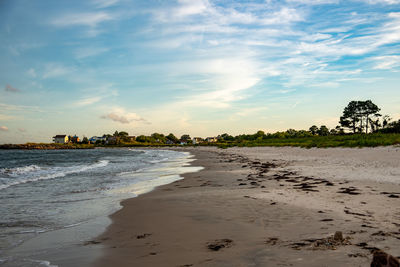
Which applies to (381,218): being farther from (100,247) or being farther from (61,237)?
(61,237)

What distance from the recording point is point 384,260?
2.56 meters

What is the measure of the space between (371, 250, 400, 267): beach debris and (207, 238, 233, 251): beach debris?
8.86ft

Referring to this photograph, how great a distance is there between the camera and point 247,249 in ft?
15.3

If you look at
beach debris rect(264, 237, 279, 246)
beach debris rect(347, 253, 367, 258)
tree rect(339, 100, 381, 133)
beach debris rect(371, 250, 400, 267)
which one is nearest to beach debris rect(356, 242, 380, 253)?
beach debris rect(347, 253, 367, 258)

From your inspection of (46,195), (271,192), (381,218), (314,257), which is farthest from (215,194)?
(46,195)

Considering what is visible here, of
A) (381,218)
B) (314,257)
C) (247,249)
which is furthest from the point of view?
(381,218)

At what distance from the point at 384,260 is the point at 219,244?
3006 mm

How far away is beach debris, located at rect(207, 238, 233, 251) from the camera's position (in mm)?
4874

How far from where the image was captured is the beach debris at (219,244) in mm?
4874

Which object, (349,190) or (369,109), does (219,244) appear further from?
(369,109)

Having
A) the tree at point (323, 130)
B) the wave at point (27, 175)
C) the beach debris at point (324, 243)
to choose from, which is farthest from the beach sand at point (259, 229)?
the tree at point (323, 130)

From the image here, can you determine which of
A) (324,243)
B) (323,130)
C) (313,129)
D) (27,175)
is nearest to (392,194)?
(324,243)

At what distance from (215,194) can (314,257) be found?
21.5ft

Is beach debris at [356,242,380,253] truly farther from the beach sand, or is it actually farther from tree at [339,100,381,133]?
tree at [339,100,381,133]
